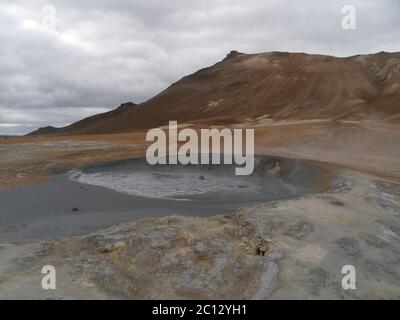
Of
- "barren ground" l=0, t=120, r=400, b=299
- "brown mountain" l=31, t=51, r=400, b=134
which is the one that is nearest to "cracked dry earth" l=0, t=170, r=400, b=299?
"barren ground" l=0, t=120, r=400, b=299

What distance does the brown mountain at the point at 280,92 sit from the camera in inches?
1238

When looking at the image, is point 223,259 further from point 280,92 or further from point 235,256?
point 280,92

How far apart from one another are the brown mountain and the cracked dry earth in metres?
22.9

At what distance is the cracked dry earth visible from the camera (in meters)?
4.37

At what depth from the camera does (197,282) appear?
454 centimetres

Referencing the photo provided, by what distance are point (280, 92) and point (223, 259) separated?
31344mm

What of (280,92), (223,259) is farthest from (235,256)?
(280,92)

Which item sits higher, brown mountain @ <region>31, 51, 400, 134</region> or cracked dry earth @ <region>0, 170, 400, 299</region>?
brown mountain @ <region>31, 51, 400, 134</region>

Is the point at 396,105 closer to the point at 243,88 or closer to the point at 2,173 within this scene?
the point at 243,88

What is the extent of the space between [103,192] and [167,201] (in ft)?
5.53

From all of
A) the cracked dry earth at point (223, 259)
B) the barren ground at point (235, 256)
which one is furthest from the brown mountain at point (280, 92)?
the cracked dry earth at point (223, 259)

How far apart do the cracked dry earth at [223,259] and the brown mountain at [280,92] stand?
2291cm

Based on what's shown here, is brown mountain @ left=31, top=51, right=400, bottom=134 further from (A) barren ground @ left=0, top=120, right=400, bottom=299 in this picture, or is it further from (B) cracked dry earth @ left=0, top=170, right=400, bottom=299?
(B) cracked dry earth @ left=0, top=170, right=400, bottom=299
